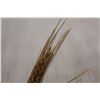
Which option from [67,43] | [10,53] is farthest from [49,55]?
[10,53]

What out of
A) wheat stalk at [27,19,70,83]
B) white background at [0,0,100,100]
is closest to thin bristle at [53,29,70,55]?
wheat stalk at [27,19,70,83]

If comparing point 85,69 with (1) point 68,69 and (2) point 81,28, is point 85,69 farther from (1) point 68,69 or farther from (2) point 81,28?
(2) point 81,28
